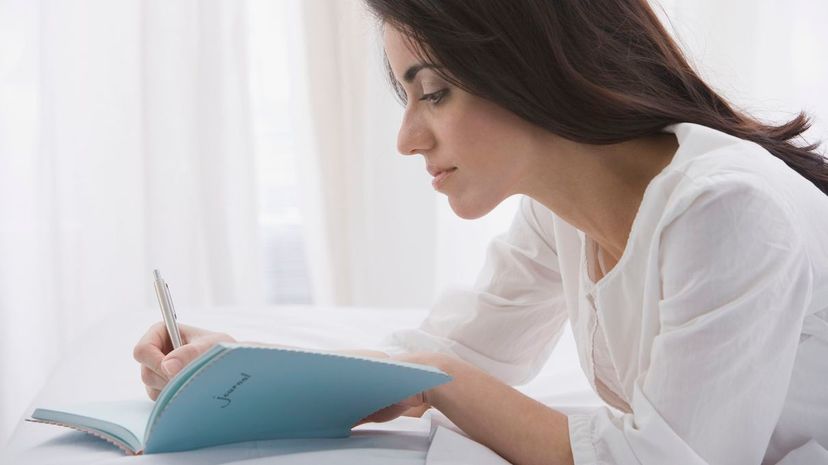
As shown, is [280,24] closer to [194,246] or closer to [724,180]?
[194,246]

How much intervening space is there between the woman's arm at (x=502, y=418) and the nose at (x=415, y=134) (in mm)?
260

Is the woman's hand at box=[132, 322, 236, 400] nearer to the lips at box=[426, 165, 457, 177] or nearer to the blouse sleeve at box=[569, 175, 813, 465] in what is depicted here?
the lips at box=[426, 165, 457, 177]

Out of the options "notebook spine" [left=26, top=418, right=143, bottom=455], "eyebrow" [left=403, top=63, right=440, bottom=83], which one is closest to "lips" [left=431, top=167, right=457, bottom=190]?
"eyebrow" [left=403, top=63, right=440, bottom=83]

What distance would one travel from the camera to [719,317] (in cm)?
94

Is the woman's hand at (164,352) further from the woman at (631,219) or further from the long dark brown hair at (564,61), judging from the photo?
the long dark brown hair at (564,61)

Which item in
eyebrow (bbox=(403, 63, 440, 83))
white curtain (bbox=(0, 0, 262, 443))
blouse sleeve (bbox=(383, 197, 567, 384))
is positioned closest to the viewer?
eyebrow (bbox=(403, 63, 440, 83))

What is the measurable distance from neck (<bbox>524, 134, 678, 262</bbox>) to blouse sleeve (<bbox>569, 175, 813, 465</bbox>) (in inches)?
8.8

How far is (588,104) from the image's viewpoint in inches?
44.6

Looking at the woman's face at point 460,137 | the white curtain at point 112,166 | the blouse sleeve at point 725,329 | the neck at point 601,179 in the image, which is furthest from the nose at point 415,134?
the white curtain at point 112,166

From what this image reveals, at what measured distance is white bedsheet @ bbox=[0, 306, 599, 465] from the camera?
103 cm

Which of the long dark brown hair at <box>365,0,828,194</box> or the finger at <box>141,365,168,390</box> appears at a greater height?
the long dark brown hair at <box>365,0,828,194</box>

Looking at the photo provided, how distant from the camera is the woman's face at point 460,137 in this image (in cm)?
118

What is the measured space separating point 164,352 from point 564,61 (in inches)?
22.6

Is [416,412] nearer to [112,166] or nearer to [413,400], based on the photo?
[413,400]
